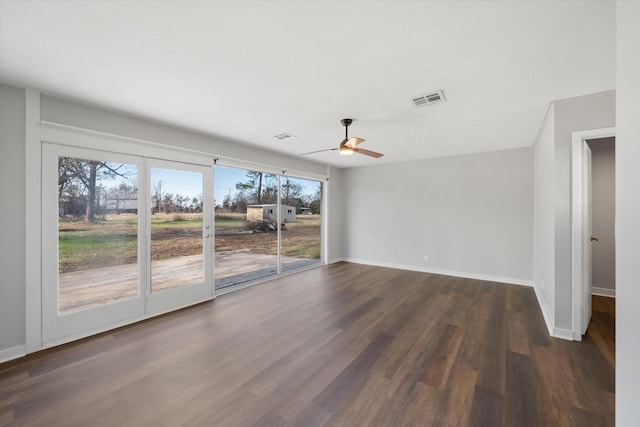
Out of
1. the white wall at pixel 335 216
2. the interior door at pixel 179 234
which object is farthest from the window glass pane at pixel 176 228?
the white wall at pixel 335 216

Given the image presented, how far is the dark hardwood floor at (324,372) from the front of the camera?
178 centimetres

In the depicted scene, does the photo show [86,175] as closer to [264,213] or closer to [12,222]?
[12,222]

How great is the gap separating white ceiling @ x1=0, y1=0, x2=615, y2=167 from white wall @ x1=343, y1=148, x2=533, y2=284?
1967 millimetres

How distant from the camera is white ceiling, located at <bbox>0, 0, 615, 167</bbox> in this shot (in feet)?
5.12

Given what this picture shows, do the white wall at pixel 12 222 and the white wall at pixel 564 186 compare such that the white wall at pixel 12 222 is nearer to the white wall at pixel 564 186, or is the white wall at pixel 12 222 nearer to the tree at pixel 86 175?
the tree at pixel 86 175

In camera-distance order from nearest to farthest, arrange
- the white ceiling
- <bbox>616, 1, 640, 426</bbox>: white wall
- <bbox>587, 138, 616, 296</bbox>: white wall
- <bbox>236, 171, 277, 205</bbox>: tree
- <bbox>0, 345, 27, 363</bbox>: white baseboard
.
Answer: <bbox>616, 1, 640, 426</bbox>: white wall < the white ceiling < <bbox>0, 345, 27, 363</bbox>: white baseboard < <bbox>587, 138, 616, 296</bbox>: white wall < <bbox>236, 171, 277, 205</bbox>: tree

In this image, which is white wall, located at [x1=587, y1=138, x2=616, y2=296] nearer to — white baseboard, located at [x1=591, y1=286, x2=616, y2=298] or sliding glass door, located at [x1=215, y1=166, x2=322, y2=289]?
white baseboard, located at [x1=591, y1=286, x2=616, y2=298]

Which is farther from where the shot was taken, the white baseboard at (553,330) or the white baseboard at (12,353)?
the white baseboard at (553,330)

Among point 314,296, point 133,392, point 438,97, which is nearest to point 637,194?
point 438,97

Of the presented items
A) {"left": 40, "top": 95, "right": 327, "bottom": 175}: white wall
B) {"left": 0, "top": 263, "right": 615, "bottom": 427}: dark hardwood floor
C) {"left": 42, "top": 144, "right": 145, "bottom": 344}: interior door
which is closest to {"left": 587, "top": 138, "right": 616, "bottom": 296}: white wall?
{"left": 0, "top": 263, "right": 615, "bottom": 427}: dark hardwood floor

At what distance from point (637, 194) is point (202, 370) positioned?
2880mm

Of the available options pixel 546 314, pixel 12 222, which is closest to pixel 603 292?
pixel 546 314

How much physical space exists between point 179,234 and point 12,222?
160cm

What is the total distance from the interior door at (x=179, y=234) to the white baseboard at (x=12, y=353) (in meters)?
A: 1.09
